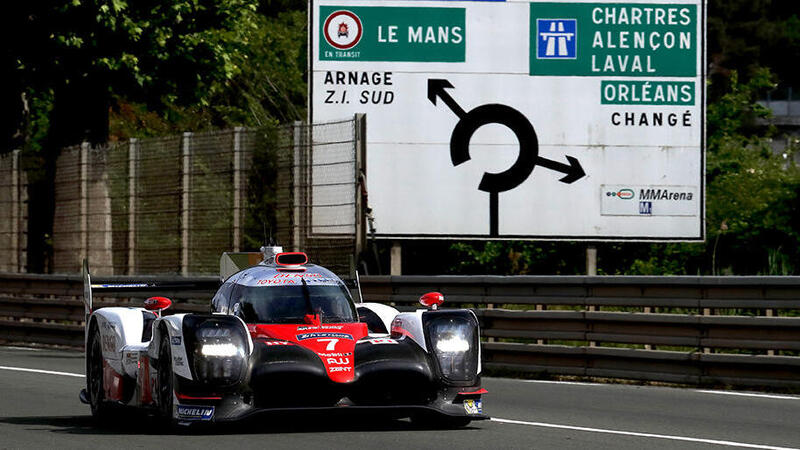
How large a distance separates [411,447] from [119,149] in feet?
48.4

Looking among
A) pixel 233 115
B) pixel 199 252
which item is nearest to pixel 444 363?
pixel 199 252

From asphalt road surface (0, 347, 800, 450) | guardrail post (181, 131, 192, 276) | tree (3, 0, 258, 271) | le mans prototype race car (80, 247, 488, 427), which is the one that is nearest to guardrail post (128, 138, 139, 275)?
guardrail post (181, 131, 192, 276)

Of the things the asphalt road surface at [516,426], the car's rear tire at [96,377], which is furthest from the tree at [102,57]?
the car's rear tire at [96,377]

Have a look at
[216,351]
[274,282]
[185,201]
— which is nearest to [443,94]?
[185,201]

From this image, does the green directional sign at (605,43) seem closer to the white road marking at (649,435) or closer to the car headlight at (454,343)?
the white road marking at (649,435)

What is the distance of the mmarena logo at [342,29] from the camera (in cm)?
2131

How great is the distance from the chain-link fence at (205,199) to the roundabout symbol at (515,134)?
5.66 ft

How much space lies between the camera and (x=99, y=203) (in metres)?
23.9

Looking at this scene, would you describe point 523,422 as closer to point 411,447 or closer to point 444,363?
point 444,363

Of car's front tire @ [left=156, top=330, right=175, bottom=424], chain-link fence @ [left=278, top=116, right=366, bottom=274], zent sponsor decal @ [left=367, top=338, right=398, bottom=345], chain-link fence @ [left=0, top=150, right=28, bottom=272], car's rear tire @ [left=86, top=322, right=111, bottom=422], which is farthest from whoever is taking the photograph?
chain-link fence @ [left=0, top=150, right=28, bottom=272]

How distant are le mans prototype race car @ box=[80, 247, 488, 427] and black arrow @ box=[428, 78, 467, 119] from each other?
32.1ft

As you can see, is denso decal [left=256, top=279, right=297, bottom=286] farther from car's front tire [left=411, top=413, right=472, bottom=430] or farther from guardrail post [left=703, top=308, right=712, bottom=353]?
guardrail post [left=703, top=308, right=712, bottom=353]

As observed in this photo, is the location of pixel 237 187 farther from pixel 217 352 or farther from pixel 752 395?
pixel 217 352

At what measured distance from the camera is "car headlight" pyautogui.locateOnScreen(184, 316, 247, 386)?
1005 centimetres
